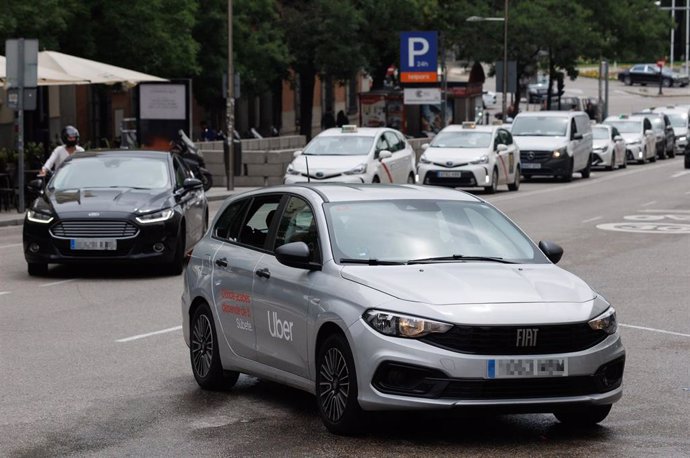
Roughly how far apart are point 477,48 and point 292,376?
65329 mm

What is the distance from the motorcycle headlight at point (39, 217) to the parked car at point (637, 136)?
38.4 m

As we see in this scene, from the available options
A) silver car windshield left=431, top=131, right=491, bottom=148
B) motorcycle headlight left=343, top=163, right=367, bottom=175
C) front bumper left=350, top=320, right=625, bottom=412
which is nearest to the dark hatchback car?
front bumper left=350, top=320, right=625, bottom=412

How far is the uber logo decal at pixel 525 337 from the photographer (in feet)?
26.3

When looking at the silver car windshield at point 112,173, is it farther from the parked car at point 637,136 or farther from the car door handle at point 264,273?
the parked car at point 637,136

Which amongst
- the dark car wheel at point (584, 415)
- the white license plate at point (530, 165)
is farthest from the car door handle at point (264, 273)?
the white license plate at point (530, 165)

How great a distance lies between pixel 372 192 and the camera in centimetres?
978

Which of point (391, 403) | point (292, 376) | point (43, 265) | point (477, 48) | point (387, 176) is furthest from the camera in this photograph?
point (477, 48)

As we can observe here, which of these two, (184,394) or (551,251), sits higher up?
(551,251)

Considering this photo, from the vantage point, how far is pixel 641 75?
130 metres

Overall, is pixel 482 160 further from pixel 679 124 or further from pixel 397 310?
pixel 679 124

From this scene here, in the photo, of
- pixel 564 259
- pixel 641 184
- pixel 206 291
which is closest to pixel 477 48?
pixel 641 184

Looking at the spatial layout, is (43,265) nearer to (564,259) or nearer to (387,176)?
(564,259)

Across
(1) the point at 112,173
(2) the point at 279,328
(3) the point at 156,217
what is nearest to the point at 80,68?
(1) the point at 112,173

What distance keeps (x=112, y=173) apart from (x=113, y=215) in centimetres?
145
